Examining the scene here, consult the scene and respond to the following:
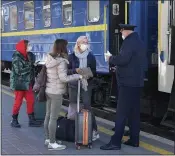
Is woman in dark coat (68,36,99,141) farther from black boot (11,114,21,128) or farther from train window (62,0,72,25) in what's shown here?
train window (62,0,72,25)

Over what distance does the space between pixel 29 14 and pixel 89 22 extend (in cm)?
375

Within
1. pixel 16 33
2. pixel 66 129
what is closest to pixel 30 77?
pixel 66 129

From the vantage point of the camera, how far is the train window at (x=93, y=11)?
904cm

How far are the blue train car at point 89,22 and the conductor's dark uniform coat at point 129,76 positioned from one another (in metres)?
2.02

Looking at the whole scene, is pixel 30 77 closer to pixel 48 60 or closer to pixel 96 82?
pixel 48 60

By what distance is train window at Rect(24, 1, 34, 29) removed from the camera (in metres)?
12.3

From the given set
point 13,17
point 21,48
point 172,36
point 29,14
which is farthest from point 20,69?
point 13,17

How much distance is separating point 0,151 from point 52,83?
1.22 meters

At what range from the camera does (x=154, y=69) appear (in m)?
7.99

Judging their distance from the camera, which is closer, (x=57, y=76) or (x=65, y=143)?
(x=57, y=76)

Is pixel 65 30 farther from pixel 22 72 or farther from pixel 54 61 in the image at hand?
pixel 54 61

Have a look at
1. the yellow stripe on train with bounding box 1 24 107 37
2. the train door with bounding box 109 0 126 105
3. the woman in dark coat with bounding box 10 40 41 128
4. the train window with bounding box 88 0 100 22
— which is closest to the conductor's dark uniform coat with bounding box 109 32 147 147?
the woman in dark coat with bounding box 10 40 41 128

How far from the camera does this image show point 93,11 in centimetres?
921

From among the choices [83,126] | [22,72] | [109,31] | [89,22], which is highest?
[89,22]
